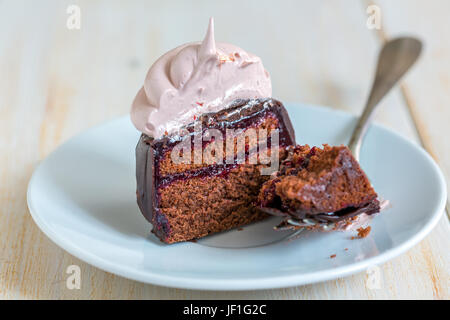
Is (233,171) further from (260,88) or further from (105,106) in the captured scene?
(105,106)

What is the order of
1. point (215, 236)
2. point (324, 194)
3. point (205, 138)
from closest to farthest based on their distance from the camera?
1. point (324, 194)
2. point (205, 138)
3. point (215, 236)

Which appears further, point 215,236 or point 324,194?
point 215,236

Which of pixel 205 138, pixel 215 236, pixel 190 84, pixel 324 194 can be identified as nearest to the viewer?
pixel 324 194

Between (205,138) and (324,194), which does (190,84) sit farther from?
(324,194)

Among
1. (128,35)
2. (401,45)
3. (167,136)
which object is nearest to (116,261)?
(167,136)

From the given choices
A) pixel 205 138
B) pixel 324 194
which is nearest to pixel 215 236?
pixel 205 138

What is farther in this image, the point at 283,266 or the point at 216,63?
the point at 216,63
